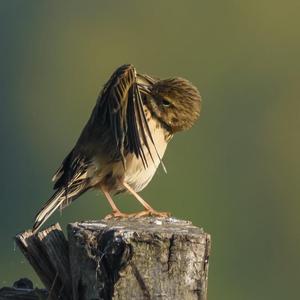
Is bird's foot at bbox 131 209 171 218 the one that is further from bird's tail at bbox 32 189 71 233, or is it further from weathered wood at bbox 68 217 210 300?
weathered wood at bbox 68 217 210 300

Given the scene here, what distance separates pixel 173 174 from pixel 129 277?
37071 millimetres

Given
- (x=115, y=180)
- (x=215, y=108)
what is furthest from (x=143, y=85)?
(x=215, y=108)

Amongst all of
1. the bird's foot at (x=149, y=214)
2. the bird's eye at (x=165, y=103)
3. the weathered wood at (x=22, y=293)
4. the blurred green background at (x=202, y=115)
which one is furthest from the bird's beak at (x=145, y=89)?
the blurred green background at (x=202, y=115)

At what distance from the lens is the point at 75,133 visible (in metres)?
46.2

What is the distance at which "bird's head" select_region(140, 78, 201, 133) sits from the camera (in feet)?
32.6

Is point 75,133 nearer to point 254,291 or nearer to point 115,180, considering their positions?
point 254,291

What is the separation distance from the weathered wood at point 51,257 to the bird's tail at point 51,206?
132 cm

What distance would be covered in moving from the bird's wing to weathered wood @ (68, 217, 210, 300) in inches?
75.9

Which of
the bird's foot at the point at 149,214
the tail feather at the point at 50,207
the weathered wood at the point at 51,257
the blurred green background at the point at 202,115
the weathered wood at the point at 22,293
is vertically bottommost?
the weathered wood at the point at 22,293

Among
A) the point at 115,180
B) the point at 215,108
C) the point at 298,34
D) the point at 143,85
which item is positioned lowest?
the point at 115,180

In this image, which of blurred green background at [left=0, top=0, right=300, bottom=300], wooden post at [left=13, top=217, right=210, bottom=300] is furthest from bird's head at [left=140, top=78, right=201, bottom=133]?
blurred green background at [left=0, top=0, right=300, bottom=300]

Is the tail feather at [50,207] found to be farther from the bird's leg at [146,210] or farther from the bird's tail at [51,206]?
the bird's leg at [146,210]

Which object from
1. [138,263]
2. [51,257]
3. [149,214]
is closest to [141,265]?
[138,263]

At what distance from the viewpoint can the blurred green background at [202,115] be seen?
108 feet
